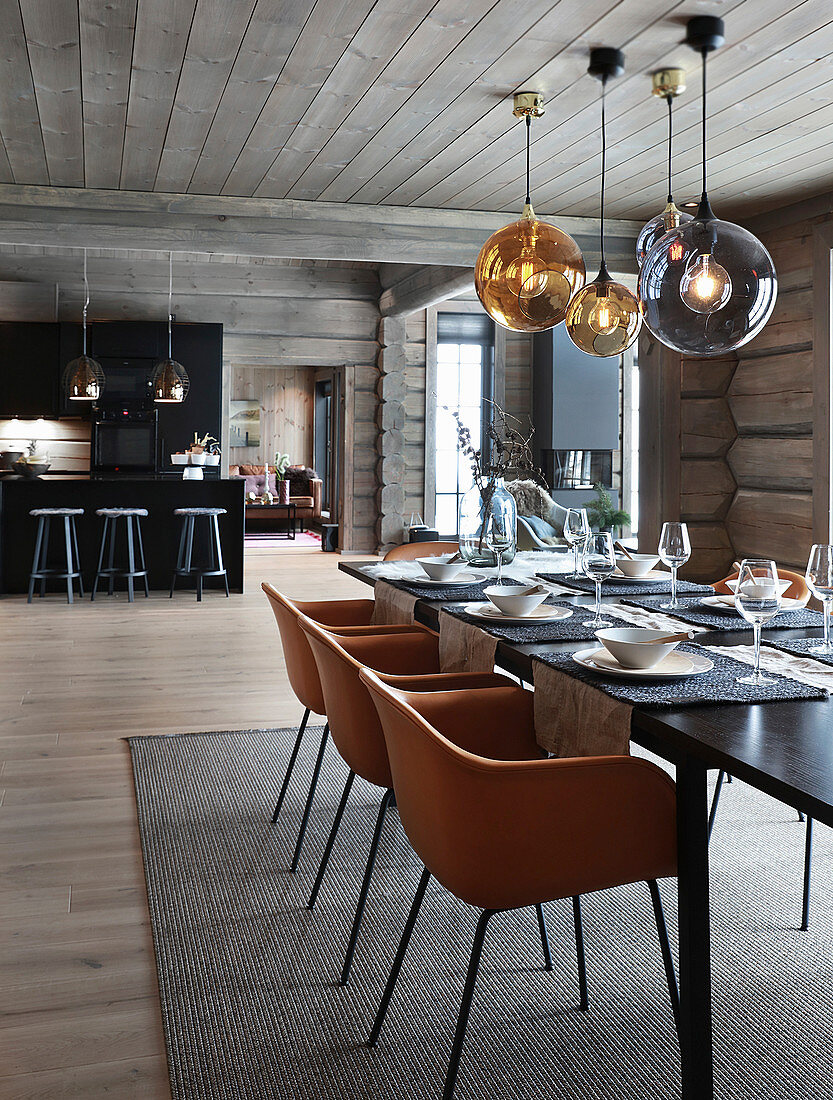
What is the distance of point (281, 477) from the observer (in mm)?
15195

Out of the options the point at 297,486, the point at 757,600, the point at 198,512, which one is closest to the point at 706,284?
the point at 757,600

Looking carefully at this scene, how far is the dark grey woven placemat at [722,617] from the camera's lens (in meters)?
2.63

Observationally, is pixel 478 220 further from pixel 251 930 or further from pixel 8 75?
pixel 251 930

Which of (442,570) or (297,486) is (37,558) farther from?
(297,486)

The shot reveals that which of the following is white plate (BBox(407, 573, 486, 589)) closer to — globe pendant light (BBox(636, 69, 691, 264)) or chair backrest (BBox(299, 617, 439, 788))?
chair backrest (BBox(299, 617, 439, 788))

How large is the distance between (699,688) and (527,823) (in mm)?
478

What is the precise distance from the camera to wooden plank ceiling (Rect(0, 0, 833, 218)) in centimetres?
323

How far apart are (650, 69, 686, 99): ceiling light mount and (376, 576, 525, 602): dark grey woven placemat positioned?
1.95 metres

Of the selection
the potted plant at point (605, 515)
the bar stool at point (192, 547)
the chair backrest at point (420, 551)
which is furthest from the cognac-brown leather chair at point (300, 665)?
the potted plant at point (605, 515)

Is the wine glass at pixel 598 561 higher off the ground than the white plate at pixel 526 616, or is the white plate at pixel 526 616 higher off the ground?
the wine glass at pixel 598 561

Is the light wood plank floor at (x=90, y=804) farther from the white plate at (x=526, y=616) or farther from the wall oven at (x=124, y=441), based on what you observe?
the wall oven at (x=124, y=441)

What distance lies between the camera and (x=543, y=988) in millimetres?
2305

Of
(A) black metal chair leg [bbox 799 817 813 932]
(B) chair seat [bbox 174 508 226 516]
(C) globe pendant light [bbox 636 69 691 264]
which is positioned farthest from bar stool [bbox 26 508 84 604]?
(A) black metal chair leg [bbox 799 817 813 932]

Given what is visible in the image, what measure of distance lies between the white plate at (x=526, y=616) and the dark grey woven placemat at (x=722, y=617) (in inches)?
10.7
